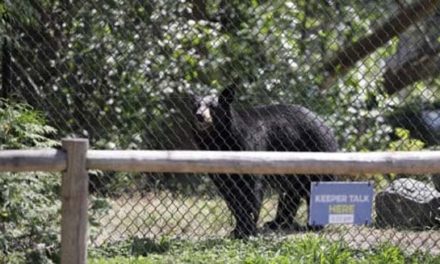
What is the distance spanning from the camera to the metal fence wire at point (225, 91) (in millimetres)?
6301

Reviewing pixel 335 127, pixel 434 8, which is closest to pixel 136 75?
pixel 335 127

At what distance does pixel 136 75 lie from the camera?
6.70 metres

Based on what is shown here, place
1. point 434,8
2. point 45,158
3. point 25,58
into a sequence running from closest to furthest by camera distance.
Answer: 1. point 45,158
2. point 25,58
3. point 434,8

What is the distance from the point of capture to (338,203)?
4281mm

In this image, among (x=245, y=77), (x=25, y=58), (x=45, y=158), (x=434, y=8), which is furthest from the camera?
(x=434, y=8)

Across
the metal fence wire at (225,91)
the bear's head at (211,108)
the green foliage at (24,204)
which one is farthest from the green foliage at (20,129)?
the bear's head at (211,108)

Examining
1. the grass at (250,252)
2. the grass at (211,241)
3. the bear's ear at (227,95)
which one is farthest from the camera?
the bear's ear at (227,95)

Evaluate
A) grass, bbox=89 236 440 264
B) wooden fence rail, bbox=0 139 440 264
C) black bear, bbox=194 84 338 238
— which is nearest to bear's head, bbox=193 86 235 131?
black bear, bbox=194 84 338 238

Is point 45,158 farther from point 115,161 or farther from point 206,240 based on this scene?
point 206,240

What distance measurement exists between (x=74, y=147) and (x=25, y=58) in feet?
7.78

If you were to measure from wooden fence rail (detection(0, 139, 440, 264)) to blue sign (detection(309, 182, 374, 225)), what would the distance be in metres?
0.08

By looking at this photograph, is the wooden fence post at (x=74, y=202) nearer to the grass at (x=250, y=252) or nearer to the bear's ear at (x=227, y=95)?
the grass at (x=250, y=252)

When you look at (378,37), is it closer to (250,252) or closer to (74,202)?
(250,252)

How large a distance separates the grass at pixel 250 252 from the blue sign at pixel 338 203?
3.85 ft
